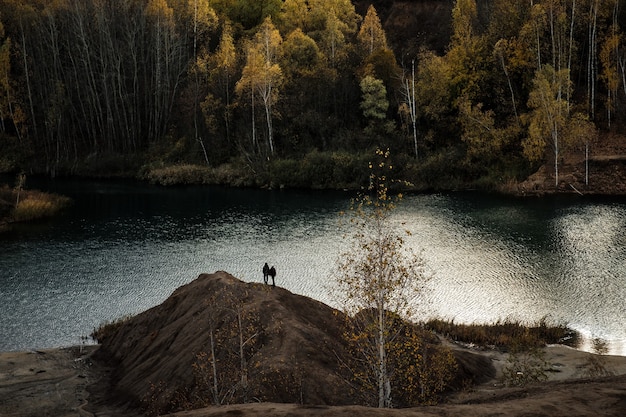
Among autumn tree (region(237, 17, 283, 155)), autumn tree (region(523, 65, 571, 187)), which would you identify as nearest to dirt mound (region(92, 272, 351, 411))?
autumn tree (region(523, 65, 571, 187))

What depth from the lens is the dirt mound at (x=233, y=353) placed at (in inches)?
787

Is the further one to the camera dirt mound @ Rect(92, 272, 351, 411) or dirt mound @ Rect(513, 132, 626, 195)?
dirt mound @ Rect(513, 132, 626, 195)

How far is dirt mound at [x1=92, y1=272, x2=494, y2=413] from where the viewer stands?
65.6 feet

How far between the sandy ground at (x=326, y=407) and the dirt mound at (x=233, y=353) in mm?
1042

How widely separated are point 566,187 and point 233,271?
40.9m

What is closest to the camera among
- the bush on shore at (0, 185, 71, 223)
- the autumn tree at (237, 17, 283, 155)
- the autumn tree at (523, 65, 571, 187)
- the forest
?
the bush on shore at (0, 185, 71, 223)

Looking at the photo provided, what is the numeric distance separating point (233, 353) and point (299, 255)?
24.6 m

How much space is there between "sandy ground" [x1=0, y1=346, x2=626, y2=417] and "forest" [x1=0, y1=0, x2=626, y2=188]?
1843 inches

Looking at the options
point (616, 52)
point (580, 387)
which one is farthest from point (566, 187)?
point (580, 387)

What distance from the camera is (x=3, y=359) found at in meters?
28.3

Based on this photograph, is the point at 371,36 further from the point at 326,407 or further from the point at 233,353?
the point at 326,407

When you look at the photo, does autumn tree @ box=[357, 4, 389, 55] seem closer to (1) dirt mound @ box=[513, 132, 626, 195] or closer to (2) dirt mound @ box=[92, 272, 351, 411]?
(1) dirt mound @ box=[513, 132, 626, 195]

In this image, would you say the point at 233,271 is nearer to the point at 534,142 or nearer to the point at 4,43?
the point at 534,142

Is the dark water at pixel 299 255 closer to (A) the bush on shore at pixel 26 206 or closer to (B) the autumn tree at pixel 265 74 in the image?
(A) the bush on shore at pixel 26 206
